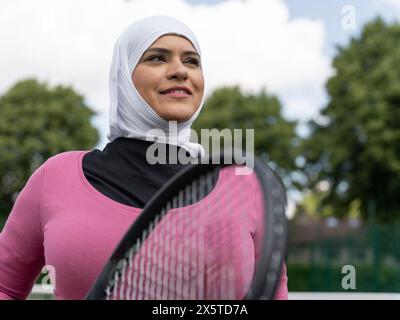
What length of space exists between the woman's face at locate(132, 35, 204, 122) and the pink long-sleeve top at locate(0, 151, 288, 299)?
0.27m

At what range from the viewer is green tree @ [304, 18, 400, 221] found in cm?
2877

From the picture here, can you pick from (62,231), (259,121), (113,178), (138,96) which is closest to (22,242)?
(62,231)

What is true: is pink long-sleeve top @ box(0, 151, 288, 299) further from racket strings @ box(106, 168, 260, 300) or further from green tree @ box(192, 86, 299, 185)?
green tree @ box(192, 86, 299, 185)

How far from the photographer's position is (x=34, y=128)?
35344 mm

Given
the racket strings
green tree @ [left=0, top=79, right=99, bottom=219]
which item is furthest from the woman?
green tree @ [left=0, top=79, right=99, bottom=219]

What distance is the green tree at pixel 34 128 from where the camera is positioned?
3453 centimetres

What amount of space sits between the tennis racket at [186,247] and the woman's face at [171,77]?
28 centimetres

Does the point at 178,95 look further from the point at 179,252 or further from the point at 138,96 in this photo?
the point at 179,252

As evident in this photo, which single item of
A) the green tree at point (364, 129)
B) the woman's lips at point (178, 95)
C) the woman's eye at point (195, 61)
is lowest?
the woman's lips at point (178, 95)

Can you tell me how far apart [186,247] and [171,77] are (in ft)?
1.60

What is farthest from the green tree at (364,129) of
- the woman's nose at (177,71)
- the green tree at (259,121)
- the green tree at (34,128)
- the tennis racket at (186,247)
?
the tennis racket at (186,247)

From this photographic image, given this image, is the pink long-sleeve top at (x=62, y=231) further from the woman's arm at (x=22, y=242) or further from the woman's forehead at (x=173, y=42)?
the woman's forehead at (x=173, y=42)

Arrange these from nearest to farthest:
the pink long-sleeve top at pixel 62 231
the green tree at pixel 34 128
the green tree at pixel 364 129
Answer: the pink long-sleeve top at pixel 62 231 < the green tree at pixel 364 129 < the green tree at pixel 34 128

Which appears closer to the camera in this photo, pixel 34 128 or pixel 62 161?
pixel 62 161
